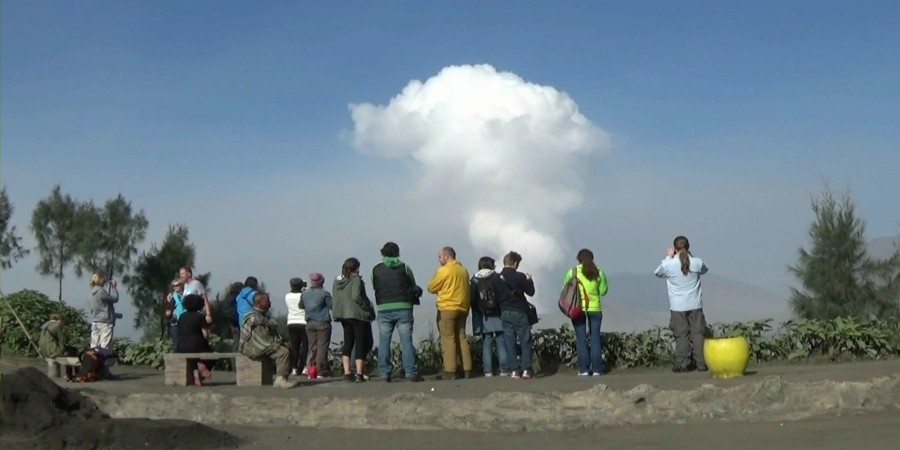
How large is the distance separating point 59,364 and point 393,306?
5.23 m

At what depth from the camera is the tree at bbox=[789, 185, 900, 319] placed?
736 inches

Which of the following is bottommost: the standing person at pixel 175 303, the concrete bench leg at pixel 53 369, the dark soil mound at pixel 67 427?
the dark soil mound at pixel 67 427

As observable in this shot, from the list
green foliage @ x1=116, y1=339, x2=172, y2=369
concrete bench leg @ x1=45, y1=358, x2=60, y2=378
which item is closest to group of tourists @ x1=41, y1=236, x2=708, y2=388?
concrete bench leg @ x1=45, y1=358, x2=60, y2=378

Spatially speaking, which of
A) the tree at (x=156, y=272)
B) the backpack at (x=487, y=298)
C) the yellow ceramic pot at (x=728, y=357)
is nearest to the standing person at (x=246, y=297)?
the backpack at (x=487, y=298)

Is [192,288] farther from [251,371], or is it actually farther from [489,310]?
[489,310]

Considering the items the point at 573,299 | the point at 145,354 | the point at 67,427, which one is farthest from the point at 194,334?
the point at 145,354

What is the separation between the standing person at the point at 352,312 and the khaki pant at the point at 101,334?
379cm

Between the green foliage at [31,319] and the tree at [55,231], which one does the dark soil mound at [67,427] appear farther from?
the tree at [55,231]

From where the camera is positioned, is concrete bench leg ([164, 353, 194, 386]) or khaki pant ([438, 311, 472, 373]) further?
khaki pant ([438, 311, 472, 373])

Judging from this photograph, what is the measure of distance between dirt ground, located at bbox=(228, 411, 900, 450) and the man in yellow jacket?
2860mm

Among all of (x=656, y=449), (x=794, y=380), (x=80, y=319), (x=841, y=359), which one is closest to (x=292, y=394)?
(x=656, y=449)

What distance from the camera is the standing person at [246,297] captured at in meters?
15.0

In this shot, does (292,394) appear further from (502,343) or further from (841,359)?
(841,359)

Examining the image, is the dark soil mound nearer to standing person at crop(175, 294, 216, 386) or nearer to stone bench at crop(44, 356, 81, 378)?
standing person at crop(175, 294, 216, 386)
